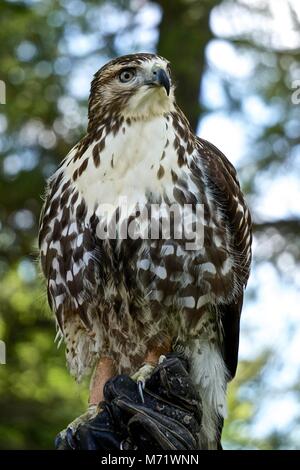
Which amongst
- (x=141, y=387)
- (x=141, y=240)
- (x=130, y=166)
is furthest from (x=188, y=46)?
(x=141, y=387)

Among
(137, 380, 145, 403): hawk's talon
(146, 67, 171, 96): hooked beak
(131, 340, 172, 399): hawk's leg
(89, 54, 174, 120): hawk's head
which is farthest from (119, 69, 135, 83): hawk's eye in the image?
(137, 380, 145, 403): hawk's talon

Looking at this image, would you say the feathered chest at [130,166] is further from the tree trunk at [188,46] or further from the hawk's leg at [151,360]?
the tree trunk at [188,46]

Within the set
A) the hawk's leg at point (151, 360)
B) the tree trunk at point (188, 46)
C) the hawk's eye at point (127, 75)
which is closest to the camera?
the hawk's leg at point (151, 360)

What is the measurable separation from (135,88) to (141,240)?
2.78ft

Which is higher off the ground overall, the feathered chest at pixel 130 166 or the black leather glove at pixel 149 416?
the feathered chest at pixel 130 166

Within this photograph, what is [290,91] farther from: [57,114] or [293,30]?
[57,114]

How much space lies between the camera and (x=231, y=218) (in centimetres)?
558

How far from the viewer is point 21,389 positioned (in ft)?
31.9

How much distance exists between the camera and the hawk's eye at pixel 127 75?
5438 millimetres

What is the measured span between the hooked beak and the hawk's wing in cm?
50

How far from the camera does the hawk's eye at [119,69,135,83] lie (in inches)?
214

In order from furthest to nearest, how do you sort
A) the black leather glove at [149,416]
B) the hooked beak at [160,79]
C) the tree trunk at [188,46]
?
the tree trunk at [188,46]
the hooked beak at [160,79]
the black leather glove at [149,416]

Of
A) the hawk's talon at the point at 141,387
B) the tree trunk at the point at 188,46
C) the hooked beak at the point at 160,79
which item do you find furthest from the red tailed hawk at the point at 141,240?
the tree trunk at the point at 188,46

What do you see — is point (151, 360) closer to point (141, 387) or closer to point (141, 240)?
point (141, 387)
